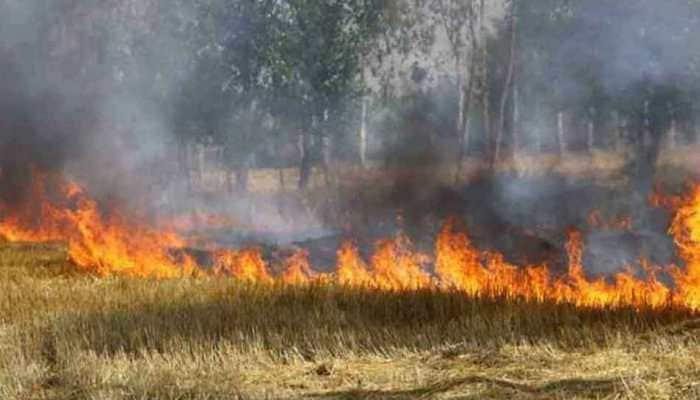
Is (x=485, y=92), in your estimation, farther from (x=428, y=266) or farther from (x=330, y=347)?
(x=330, y=347)

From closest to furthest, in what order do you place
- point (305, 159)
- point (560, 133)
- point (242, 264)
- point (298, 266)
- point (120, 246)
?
point (298, 266), point (242, 264), point (120, 246), point (560, 133), point (305, 159)

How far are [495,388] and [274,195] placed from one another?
28.7 metres

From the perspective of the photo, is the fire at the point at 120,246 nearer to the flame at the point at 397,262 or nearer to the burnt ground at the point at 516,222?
the burnt ground at the point at 516,222

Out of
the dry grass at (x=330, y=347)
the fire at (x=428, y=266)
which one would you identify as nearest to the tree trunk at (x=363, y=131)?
the fire at (x=428, y=266)

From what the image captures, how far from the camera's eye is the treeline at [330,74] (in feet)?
61.6

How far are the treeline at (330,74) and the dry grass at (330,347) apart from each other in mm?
7154

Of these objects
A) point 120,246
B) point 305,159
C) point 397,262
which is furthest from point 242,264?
point 305,159

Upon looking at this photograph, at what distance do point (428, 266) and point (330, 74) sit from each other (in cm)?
1734

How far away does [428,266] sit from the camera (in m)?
13.9

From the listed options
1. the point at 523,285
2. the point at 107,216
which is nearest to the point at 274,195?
the point at 107,216

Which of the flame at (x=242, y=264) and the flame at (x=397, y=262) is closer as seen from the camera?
the flame at (x=397, y=262)

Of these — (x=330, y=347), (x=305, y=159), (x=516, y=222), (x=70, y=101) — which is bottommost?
(x=330, y=347)

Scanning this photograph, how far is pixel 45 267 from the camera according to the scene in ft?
53.1

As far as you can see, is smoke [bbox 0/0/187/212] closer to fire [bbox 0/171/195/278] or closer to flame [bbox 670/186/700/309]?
fire [bbox 0/171/195/278]
